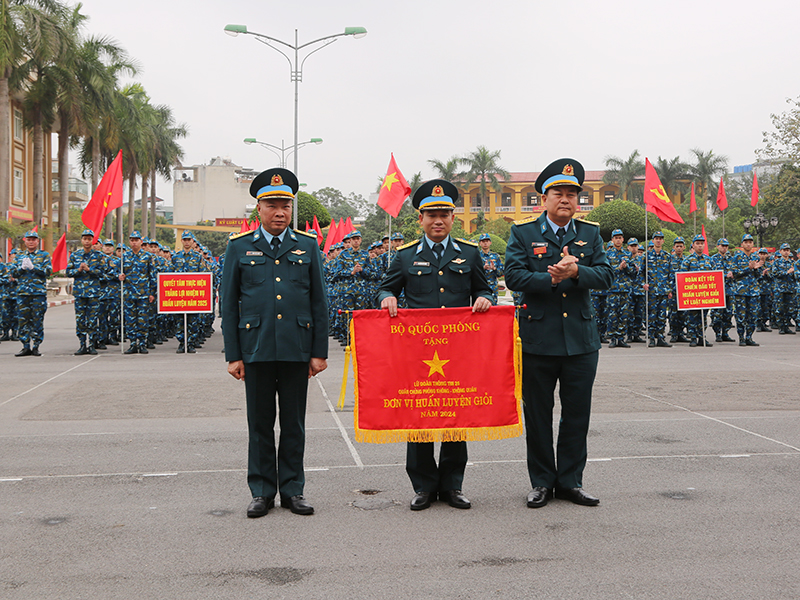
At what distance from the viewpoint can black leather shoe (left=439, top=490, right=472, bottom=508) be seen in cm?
493

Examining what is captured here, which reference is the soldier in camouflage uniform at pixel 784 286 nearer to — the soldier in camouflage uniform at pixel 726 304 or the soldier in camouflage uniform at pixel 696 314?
the soldier in camouflage uniform at pixel 726 304

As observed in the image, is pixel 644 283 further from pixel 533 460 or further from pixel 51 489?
pixel 51 489

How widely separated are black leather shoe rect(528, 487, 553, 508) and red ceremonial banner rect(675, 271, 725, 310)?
11666 mm

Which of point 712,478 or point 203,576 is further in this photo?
point 712,478

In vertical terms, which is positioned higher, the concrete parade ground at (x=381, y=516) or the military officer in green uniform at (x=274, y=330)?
the military officer in green uniform at (x=274, y=330)

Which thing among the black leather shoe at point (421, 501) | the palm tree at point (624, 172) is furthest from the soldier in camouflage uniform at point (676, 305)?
the palm tree at point (624, 172)

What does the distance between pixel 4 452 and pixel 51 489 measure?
149 centimetres

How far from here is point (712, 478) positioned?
18.4 feet

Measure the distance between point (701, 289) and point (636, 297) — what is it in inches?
51.9

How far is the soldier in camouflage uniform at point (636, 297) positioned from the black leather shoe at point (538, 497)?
11.8 m

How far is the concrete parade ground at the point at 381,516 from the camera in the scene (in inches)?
148

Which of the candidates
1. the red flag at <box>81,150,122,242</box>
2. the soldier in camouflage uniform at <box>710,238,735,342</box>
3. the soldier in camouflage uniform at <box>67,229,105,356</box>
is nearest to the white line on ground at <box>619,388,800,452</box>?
the soldier in camouflage uniform at <box>710,238,735,342</box>

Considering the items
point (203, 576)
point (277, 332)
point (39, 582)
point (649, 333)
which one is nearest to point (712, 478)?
point (277, 332)

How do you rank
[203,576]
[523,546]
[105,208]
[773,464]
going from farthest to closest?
[105,208] < [773,464] < [523,546] < [203,576]
